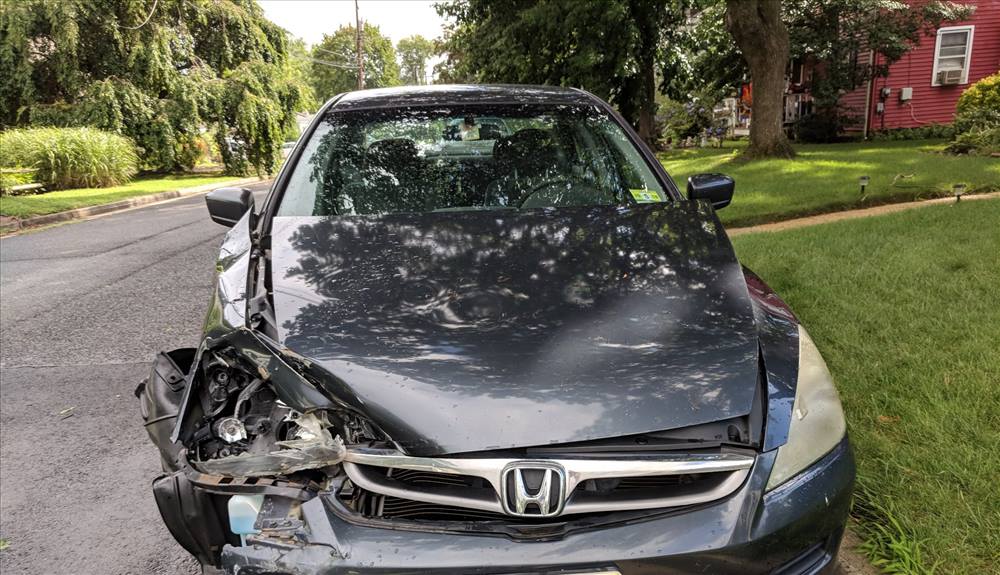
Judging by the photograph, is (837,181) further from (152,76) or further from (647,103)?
(152,76)

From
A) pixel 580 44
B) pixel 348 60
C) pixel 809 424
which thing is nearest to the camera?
pixel 809 424

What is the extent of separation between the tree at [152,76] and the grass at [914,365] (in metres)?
21.0

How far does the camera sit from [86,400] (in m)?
3.75

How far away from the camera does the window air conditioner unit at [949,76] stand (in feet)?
62.7

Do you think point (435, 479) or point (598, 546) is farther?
point (435, 479)

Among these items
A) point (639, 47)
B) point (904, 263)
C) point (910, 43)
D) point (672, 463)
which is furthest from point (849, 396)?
point (910, 43)

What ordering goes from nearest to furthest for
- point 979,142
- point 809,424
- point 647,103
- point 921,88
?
point 809,424
point 979,142
point 647,103
point 921,88

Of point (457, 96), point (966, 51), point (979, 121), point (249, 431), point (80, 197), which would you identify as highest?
point (966, 51)

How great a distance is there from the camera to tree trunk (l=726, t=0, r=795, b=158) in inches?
470

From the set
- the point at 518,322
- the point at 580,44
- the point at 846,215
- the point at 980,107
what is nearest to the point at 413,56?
the point at 580,44

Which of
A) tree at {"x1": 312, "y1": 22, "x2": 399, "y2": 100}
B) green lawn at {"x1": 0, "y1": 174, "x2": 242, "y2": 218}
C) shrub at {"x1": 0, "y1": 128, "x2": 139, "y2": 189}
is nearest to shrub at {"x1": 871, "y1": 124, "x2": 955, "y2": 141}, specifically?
green lawn at {"x1": 0, "y1": 174, "x2": 242, "y2": 218}

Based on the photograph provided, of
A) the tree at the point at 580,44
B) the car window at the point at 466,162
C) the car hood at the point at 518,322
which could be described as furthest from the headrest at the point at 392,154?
the tree at the point at 580,44

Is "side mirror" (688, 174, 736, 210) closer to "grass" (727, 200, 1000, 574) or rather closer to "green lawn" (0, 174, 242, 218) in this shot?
"grass" (727, 200, 1000, 574)

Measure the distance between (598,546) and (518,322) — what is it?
0.64 metres
